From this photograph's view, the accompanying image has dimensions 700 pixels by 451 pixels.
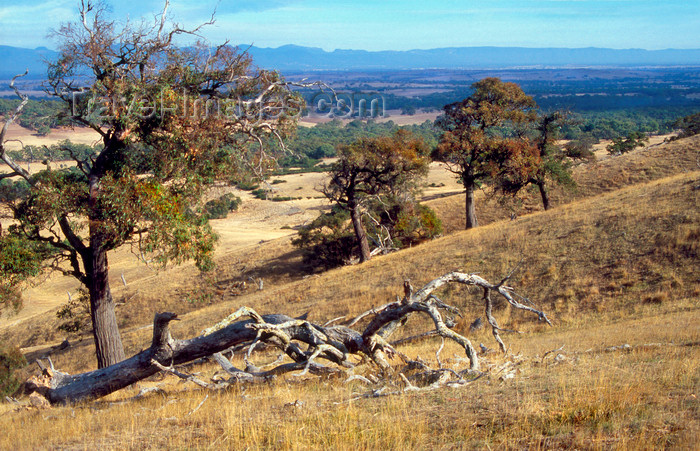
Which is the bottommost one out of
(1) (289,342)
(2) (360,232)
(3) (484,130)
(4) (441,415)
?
(2) (360,232)

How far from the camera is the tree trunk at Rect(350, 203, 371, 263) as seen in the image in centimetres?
2597

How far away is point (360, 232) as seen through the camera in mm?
A: 26734

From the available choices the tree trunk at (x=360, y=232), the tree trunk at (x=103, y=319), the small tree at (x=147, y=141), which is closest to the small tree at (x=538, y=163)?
the tree trunk at (x=360, y=232)

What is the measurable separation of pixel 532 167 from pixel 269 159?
19159mm

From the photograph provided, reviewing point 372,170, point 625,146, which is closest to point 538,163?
point 372,170

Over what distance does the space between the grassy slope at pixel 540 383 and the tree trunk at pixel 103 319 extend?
7.89 ft

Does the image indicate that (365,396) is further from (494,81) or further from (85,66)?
(494,81)

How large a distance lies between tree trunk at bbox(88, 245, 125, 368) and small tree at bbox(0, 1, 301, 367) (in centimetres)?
7

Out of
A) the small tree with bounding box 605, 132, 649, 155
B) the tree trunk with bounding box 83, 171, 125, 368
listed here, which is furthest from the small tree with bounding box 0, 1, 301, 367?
the small tree with bounding box 605, 132, 649, 155

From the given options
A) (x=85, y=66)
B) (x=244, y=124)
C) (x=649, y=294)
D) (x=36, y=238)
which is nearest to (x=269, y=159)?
(x=244, y=124)

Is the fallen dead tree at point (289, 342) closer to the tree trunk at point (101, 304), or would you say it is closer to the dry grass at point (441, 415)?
the dry grass at point (441, 415)

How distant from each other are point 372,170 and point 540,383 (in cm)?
2024

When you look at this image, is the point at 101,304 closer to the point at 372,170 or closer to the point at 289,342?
the point at 289,342

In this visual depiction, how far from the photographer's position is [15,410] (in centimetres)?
935
